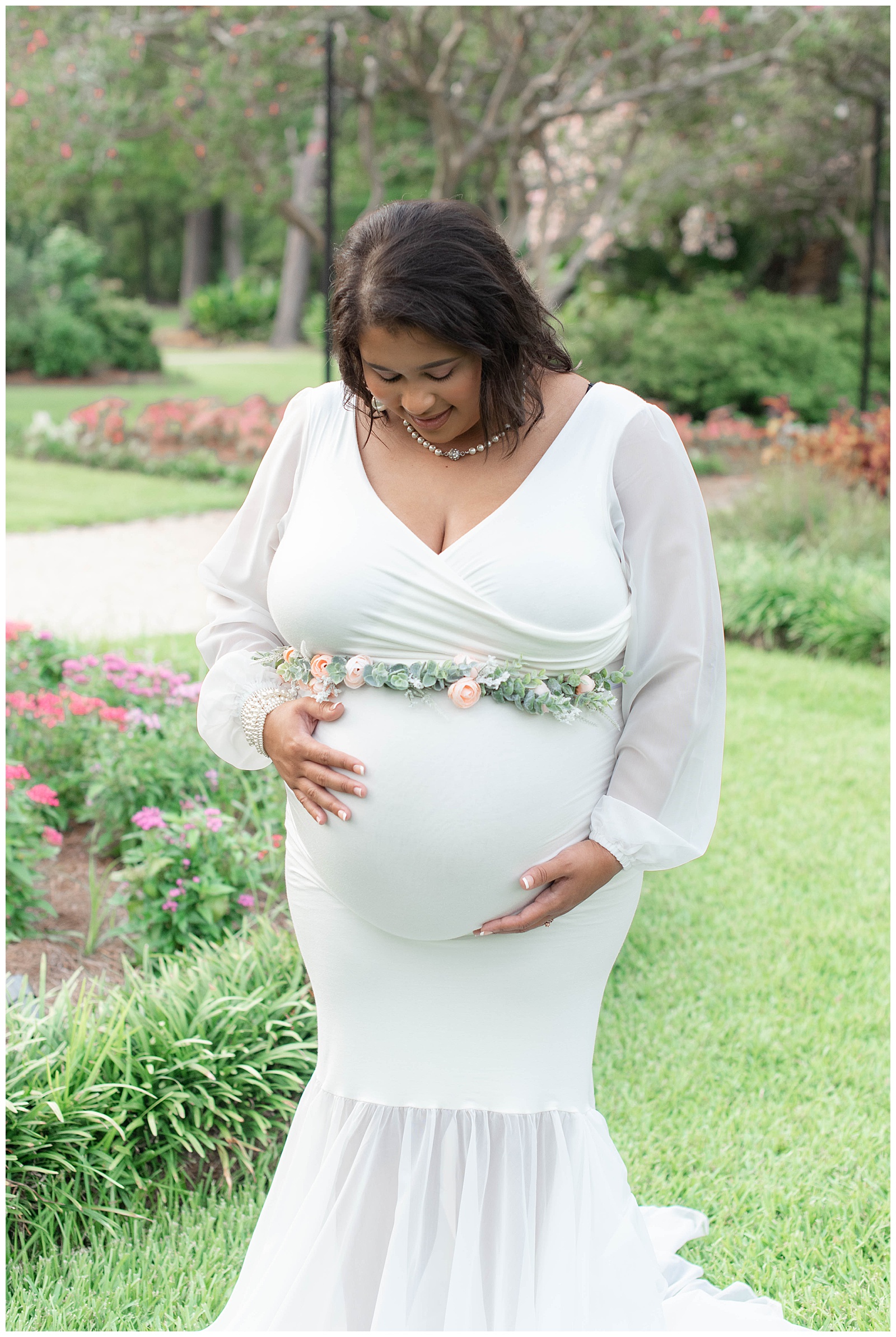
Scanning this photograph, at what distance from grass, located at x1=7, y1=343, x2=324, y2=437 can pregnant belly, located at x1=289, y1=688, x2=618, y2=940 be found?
1481 cm

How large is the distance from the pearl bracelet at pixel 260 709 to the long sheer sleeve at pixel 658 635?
2.01 ft

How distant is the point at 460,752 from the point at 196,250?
42.0 m

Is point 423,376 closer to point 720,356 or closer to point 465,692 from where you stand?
point 465,692

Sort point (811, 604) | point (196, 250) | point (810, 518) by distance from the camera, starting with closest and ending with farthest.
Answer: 1. point (811, 604)
2. point (810, 518)
3. point (196, 250)

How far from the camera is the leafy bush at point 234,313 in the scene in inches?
1253

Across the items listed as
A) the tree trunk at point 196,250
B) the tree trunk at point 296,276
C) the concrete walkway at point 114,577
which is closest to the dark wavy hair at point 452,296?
the concrete walkway at point 114,577

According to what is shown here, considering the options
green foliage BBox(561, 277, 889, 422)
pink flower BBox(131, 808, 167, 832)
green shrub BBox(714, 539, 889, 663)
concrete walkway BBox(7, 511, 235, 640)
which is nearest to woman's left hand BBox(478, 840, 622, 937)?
pink flower BBox(131, 808, 167, 832)

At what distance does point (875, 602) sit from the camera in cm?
765

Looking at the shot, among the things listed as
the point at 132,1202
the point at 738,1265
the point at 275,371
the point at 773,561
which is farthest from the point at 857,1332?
the point at 275,371

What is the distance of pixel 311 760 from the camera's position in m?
1.93

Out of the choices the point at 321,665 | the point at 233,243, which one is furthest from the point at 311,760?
the point at 233,243

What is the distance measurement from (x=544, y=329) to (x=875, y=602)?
20.8ft

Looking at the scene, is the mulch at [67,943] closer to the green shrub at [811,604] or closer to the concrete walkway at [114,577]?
the concrete walkway at [114,577]

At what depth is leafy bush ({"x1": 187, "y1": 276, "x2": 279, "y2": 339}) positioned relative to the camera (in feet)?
104
